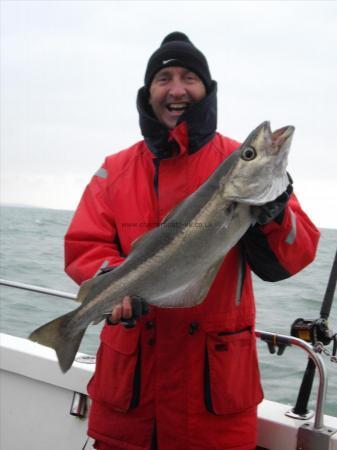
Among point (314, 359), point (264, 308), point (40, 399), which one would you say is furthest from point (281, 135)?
point (264, 308)

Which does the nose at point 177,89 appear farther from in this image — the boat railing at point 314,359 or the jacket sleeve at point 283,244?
the boat railing at point 314,359

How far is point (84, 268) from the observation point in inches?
119

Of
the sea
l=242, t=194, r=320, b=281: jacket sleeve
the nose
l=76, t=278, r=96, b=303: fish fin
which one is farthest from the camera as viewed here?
→ the sea

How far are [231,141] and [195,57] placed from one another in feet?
1.64

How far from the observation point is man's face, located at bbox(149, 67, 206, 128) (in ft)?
10.5

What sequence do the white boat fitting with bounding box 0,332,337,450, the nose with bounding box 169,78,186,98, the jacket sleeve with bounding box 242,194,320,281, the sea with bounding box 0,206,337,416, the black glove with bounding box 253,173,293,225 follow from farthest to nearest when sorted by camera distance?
the sea with bounding box 0,206,337,416 → the white boat fitting with bounding box 0,332,337,450 → the nose with bounding box 169,78,186,98 → the jacket sleeve with bounding box 242,194,320,281 → the black glove with bounding box 253,173,293,225

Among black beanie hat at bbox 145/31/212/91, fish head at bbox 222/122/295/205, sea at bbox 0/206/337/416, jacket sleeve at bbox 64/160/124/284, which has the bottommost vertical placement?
sea at bbox 0/206/337/416

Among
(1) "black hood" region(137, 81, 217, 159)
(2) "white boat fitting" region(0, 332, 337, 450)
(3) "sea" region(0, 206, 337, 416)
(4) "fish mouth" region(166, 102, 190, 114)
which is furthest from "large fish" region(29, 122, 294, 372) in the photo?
(3) "sea" region(0, 206, 337, 416)

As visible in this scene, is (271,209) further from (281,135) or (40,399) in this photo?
(40,399)

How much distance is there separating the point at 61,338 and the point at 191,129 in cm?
118

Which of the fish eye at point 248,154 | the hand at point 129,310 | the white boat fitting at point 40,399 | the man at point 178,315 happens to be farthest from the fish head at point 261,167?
the white boat fitting at point 40,399

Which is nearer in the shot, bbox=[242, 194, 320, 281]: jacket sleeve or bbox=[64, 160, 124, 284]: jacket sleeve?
bbox=[242, 194, 320, 281]: jacket sleeve

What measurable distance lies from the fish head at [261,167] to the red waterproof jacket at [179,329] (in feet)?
0.80

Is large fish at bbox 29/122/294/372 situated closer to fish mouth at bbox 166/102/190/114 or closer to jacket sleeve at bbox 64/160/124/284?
jacket sleeve at bbox 64/160/124/284
